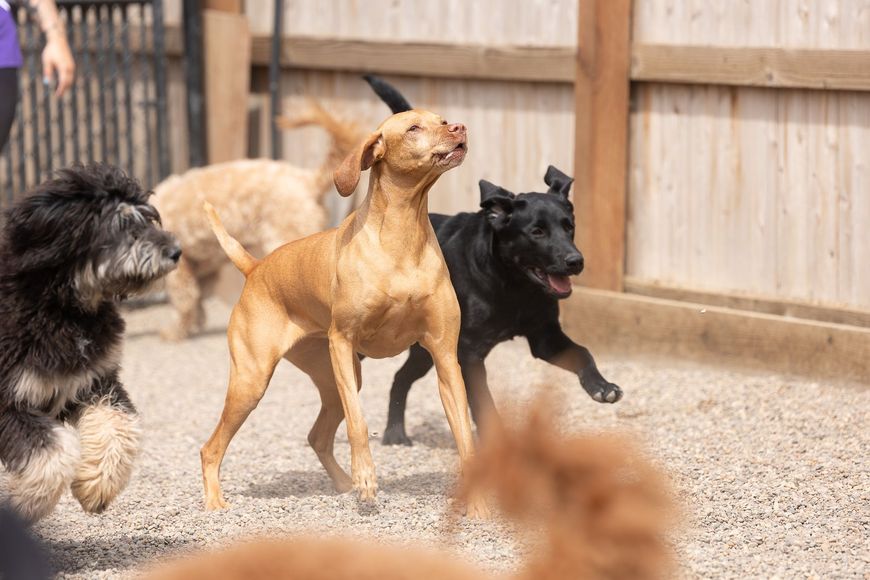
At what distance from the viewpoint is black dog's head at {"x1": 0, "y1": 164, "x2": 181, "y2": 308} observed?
4117 mm

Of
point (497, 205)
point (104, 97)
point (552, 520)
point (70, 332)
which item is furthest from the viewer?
point (104, 97)

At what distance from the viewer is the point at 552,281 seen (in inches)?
207

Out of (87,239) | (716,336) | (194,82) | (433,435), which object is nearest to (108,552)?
(87,239)

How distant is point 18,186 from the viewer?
10188mm

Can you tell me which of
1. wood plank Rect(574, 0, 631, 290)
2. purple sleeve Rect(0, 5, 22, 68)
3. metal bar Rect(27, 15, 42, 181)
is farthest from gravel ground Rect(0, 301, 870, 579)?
metal bar Rect(27, 15, 42, 181)

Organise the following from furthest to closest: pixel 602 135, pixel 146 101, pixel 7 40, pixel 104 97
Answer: pixel 104 97, pixel 146 101, pixel 602 135, pixel 7 40

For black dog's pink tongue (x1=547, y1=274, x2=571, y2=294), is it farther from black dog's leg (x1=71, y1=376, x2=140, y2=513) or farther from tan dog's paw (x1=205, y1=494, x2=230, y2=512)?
black dog's leg (x1=71, y1=376, x2=140, y2=513)

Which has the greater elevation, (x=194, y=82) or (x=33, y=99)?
(x=194, y=82)

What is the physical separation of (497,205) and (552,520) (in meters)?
3.50

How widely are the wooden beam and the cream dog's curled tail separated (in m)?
2.96

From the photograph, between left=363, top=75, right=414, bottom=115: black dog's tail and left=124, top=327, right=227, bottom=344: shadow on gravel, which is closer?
left=363, top=75, right=414, bottom=115: black dog's tail

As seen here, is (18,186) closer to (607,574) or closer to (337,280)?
(337,280)

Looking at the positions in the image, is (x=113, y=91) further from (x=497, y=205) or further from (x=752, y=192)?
(x=497, y=205)

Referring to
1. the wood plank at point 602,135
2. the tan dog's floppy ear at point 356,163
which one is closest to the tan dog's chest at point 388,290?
the tan dog's floppy ear at point 356,163
